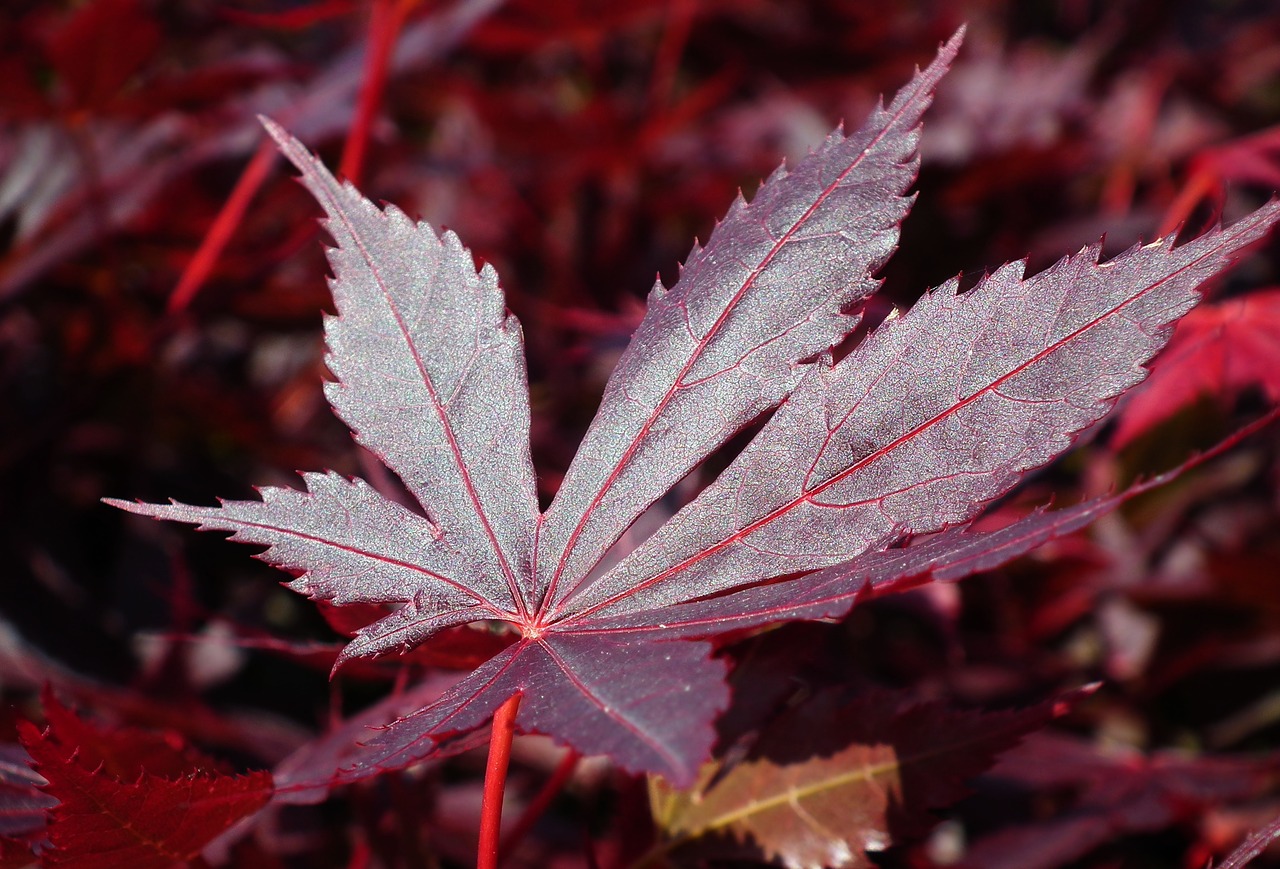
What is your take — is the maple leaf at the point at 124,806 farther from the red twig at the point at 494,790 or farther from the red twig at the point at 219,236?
the red twig at the point at 219,236

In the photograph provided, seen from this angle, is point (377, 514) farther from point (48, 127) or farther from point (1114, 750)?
point (48, 127)

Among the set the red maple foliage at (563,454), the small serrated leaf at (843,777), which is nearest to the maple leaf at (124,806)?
the red maple foliage at (563,454)

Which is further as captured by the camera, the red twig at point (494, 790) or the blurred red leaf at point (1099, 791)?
the blurred red leaf at point (1099, 791)

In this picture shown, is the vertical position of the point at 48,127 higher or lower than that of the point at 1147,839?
higher

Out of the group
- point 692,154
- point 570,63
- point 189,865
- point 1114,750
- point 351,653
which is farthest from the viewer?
point 570,63

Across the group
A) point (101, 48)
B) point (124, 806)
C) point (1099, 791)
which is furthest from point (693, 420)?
point (101, 48)

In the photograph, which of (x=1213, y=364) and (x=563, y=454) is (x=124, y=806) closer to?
(x=563, y=454)

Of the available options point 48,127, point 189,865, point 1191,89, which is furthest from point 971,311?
point 1191,89
